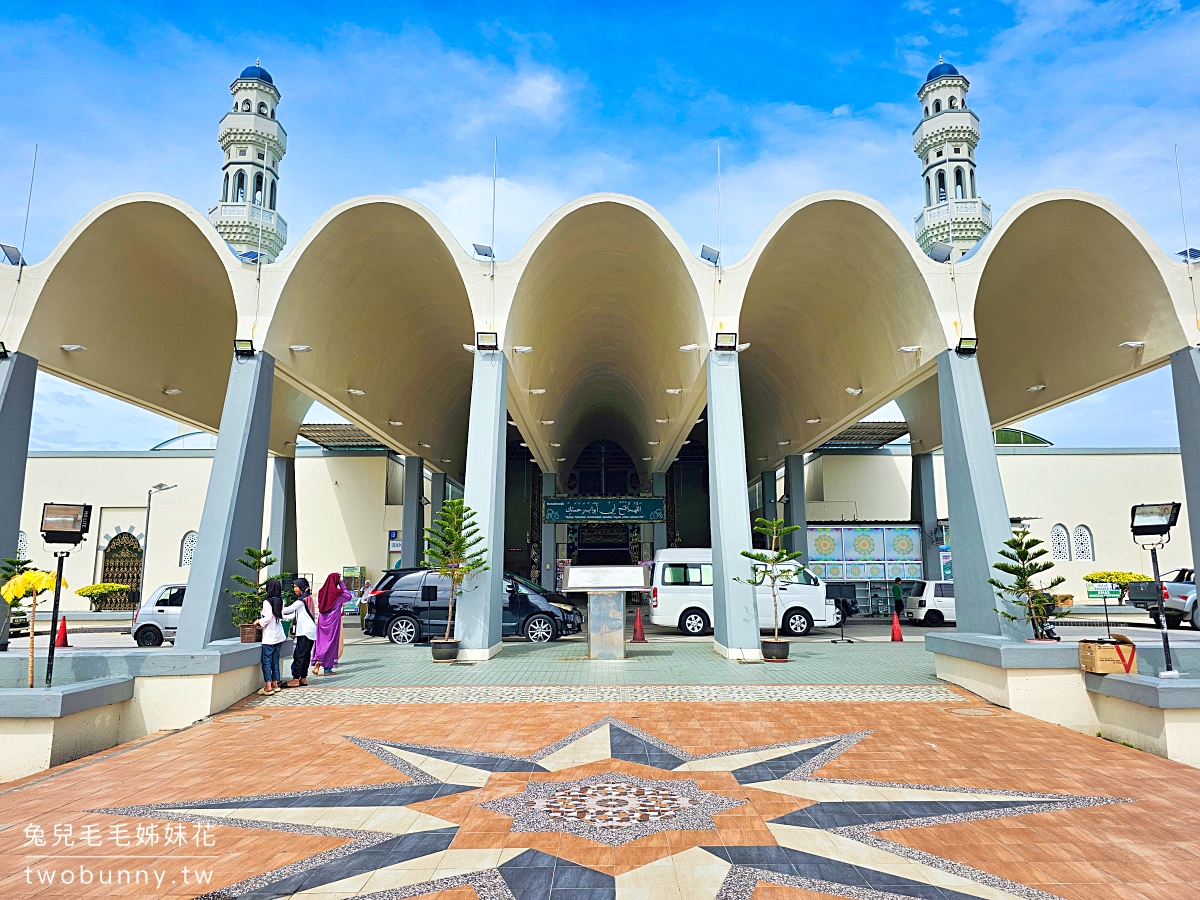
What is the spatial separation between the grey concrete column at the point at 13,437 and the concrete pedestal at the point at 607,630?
1004 centimetres

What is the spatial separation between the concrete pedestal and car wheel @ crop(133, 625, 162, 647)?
1023cm

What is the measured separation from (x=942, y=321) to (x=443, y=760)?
11427mm

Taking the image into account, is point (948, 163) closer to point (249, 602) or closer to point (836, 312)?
point (836, 312)

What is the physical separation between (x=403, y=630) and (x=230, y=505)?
17.8 ft

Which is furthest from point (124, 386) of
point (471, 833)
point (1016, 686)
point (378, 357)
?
point (1016, 686)

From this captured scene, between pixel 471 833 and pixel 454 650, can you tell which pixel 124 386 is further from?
pixel 471 833

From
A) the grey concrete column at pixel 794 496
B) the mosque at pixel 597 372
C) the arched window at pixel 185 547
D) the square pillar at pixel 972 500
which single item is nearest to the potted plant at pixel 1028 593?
the square pillar at pixel 972 500

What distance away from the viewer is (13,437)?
1339 centimetres

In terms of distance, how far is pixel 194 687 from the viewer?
29.6 feet

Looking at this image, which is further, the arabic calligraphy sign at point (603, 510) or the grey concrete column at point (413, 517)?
the arabic calligraphy sign at point (603, 510)

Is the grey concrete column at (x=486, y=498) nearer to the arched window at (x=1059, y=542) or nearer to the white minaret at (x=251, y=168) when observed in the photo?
the arched window at (x=1059, y=542)

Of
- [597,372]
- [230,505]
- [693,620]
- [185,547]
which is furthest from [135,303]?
[185,547]

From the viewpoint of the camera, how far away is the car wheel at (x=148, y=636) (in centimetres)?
1672

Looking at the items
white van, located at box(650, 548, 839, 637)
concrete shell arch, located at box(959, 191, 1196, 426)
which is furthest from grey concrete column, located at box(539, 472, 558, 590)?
concrete shell arch, located at box(959, 191, 1196, 426)
